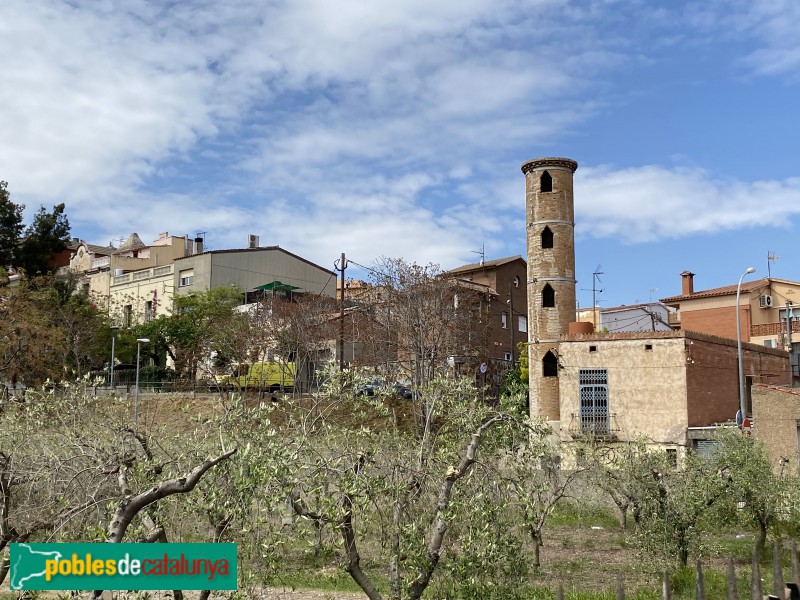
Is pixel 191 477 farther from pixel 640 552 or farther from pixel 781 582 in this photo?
pixel 640 552

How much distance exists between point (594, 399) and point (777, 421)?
10.1 metres

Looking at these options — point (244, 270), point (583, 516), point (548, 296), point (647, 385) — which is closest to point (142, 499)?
point (583, 516)

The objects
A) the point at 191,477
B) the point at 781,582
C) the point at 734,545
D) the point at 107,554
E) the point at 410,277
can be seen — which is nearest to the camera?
the point at 107,554

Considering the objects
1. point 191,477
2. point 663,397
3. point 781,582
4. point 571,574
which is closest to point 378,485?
point 191,477

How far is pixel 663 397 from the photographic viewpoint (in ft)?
112

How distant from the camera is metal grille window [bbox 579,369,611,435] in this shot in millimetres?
35344

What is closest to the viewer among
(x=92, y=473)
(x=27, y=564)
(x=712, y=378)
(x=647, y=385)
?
(x=27, y=564)

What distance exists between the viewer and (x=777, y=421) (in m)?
26.2

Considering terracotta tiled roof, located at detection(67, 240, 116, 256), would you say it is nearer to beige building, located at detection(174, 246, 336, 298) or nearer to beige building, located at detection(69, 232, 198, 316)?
beige building, located at detection(69, 232, 198, 316)

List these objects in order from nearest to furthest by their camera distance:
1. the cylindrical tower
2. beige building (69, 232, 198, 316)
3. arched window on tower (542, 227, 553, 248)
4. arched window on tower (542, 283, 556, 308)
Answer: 1. the cylindrical tower
2. arched window on tower (542, 283, 556, 308)
3. arched window on tower (542, 227, 553, 248)
4. beige building (69, 232, 198, 316)

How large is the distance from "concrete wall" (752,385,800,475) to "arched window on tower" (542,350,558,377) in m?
11.5

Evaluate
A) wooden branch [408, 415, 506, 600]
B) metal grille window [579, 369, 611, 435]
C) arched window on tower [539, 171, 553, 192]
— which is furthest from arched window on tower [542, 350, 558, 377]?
wooden branch [408, 415, 506, 600]

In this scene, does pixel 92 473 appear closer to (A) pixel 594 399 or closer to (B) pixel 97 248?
(A) pixel 594 399

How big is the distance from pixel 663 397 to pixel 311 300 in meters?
21.8
